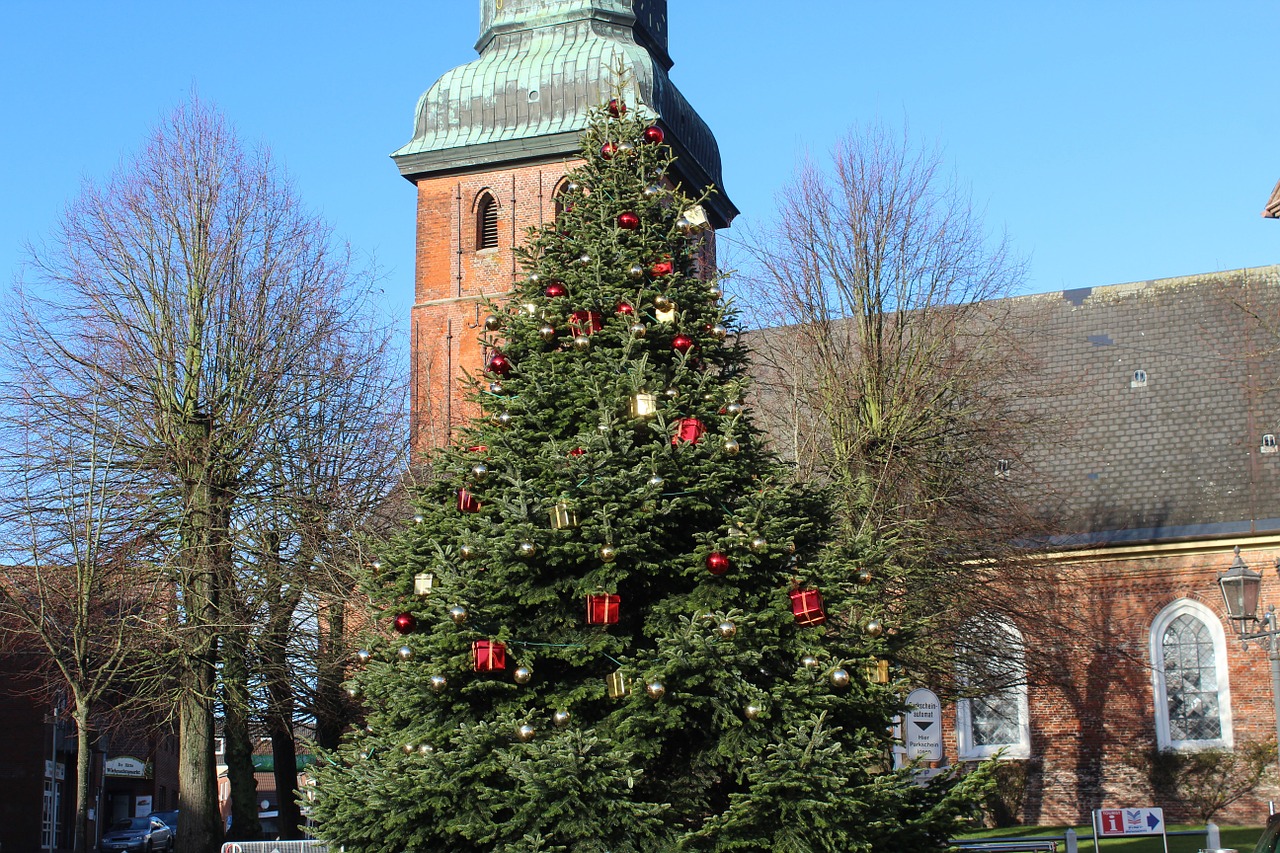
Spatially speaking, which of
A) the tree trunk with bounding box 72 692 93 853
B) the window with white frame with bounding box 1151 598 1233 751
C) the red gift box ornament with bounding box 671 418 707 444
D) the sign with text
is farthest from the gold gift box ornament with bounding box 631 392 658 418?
the window with white frame with bounding box 1151 598 1233 751

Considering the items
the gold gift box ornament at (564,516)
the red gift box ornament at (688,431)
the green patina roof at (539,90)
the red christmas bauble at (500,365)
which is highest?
the green patina roof at (539,90)

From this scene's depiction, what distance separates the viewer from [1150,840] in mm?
22922

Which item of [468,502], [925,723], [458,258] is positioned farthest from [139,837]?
[468,502]

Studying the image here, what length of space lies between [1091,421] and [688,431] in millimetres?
22579

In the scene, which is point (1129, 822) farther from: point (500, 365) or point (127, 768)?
point (127, 768)

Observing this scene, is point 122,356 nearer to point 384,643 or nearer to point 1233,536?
point 384,643

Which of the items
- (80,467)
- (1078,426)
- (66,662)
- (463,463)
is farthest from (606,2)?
(463,463)

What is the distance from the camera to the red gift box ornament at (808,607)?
845 cm

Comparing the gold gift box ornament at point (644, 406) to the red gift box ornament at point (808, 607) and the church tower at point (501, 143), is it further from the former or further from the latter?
the church tower at point (501, 143)

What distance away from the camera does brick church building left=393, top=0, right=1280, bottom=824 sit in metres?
26.8

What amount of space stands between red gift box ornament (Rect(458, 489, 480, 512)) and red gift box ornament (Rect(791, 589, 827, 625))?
2.29 meters

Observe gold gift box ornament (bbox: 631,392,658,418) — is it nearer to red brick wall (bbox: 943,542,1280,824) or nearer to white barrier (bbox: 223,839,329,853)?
white barrier (bbox: 223,839,329,853)

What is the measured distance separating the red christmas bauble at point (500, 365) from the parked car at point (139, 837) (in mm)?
28438

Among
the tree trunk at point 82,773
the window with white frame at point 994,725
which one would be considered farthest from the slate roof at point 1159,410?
the tree trunk at point 82,773
